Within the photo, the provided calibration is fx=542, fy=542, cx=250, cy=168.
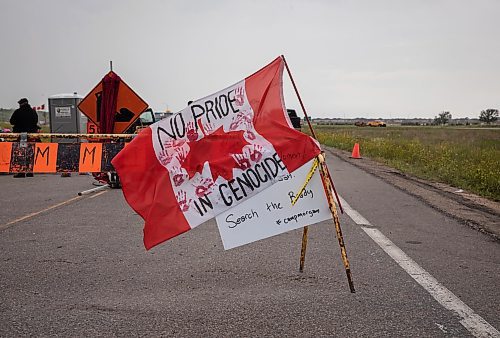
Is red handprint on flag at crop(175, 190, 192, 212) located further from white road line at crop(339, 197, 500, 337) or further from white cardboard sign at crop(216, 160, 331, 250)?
white road line at crop(339, 197, 500, 337)

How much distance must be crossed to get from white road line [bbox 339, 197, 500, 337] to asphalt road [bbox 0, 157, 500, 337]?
0.6 inches

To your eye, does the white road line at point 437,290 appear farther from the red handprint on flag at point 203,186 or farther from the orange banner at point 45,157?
the orange banner at point 45,157

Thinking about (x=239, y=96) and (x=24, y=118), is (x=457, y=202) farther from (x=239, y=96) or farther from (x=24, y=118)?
(x=24, y=118)

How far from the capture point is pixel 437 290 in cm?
482

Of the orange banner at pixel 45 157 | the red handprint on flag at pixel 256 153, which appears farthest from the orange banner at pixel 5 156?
the red handprint on flag at pixel 256 153

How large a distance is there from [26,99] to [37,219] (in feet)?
29.9

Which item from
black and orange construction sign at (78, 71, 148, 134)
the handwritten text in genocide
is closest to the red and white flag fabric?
the handwritten text in genocide

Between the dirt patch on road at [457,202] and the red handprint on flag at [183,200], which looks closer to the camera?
the red handprint on flag at [183,200]

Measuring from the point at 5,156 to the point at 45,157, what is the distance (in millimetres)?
723

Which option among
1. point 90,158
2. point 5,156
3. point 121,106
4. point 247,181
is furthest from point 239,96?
point 121,106

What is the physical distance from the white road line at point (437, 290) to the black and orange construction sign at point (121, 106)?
21.3 feet

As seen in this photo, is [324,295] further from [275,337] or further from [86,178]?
[86,178]

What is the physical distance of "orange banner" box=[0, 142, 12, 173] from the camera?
381 inches

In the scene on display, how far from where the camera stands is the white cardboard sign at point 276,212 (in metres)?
4.80
